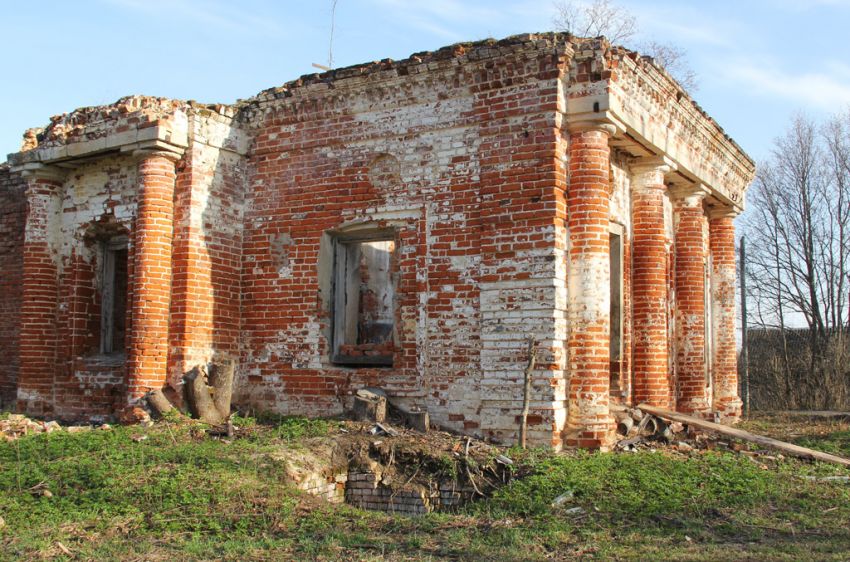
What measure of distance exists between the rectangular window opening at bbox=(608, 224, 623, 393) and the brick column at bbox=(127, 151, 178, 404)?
578 centimetres

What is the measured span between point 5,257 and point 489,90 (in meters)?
8.69

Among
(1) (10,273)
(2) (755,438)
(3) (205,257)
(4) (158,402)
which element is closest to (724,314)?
(2) (755,438)

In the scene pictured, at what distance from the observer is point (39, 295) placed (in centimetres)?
1124

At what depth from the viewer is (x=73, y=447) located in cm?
812

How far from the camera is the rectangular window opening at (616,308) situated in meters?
10.6

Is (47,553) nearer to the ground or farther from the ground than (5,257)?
nearer to the ground

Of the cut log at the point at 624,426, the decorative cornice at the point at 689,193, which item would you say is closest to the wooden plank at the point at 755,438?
the cut log at the point at 624,426

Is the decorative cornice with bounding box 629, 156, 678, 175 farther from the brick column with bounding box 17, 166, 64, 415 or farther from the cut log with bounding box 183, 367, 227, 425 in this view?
the brick column with bounding box 17, 166, 64, 415

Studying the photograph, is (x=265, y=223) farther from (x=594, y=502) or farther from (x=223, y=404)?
(x=594, y=502)

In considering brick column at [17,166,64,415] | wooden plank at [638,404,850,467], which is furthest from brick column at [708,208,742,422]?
brick column at [17,166,64,415]

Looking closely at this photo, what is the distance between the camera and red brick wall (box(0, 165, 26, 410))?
1262cm

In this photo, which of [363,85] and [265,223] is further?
[265,223]

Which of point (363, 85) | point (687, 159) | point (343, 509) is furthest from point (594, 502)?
point (687, 159)

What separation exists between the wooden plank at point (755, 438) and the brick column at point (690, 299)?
7.22ft
